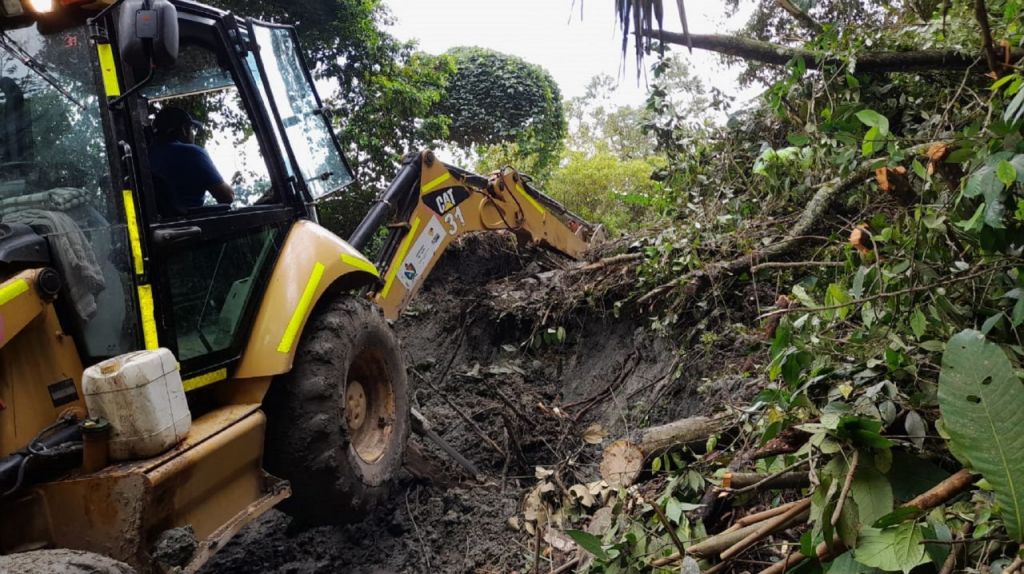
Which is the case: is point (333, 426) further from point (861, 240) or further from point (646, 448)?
point (861, 240)

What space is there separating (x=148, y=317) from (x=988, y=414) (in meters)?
2.60

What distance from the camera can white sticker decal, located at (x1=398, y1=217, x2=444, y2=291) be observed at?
4.92 metres

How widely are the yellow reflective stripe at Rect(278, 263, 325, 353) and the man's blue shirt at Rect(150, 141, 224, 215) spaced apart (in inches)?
22.7

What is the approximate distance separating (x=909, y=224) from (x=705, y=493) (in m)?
1.13

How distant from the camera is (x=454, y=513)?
3.92 meters

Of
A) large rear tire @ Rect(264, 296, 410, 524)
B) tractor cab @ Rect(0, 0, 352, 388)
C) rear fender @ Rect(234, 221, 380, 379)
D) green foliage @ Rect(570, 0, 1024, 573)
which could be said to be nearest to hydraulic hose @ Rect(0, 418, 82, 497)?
tractor cab @ Rect(0, 0, 352, 388)

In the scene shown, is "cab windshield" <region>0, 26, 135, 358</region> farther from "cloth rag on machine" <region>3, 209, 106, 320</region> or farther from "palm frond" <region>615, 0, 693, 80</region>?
"palm frond" <region>615, 0, 693, 80</region>

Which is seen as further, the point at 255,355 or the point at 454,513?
the point at 454,513

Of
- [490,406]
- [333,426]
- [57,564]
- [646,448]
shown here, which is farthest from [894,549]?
[490,406]

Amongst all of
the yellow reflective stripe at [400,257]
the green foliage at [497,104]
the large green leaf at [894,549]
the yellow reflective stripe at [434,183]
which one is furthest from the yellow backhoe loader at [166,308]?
the green foliage at [497,104]

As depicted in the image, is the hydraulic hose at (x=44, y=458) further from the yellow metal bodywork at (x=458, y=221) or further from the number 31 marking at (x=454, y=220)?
the number 31 marking at (x=454, y=220)

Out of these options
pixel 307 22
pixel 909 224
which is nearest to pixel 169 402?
pixel 909 224

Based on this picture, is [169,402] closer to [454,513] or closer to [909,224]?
[454,513]

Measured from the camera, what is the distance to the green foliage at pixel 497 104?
16109mm
